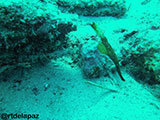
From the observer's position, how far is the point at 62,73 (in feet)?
6.59

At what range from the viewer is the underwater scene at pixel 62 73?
1.40 m

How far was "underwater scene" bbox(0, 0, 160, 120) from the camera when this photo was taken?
1.40 meters

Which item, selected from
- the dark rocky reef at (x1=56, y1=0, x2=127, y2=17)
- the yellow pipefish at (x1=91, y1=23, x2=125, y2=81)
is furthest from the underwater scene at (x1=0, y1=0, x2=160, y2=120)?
the dark rocky reef at (x1=56, y1=0, x2=127, y2=17)

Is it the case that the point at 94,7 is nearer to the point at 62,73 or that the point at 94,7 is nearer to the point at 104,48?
the point at 104,48

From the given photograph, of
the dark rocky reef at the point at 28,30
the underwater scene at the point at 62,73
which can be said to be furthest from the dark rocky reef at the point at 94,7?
the dark rocky reef at the point at 28,30

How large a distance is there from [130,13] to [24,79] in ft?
16.5

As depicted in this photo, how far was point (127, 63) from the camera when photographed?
2.22 m

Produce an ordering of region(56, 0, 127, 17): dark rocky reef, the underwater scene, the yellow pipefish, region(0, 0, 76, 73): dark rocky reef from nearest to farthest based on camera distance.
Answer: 1. region(0, 0, 76, 73): dark rocky reef
2. the underwater scene
3. the yellow pipefish
4. region(56, 0, 127, 17): dark rocky reef

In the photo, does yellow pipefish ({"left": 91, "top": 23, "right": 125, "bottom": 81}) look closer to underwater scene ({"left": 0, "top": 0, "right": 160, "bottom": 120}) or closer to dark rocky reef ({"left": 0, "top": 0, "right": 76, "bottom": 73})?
underwater scene ({"left": 0, "top": 0, "right": 160, "bottom": 120})

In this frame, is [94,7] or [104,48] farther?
[94,7]

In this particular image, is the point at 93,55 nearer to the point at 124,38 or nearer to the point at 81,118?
the point at 81,118

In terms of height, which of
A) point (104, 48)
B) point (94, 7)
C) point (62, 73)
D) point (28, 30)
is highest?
point (94, 7)

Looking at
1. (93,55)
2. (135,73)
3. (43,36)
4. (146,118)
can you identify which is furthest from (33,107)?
(135,73)

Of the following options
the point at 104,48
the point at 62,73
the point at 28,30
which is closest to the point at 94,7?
the point at 104,48
